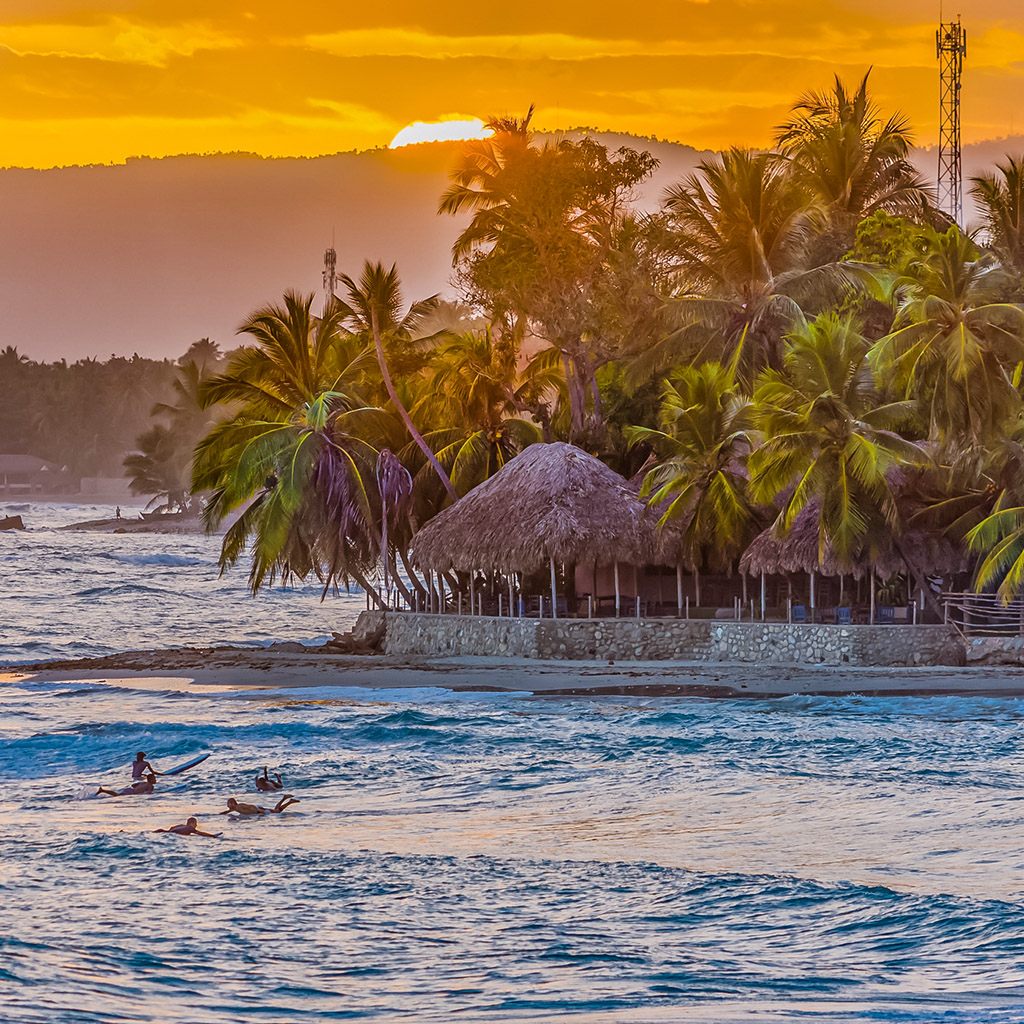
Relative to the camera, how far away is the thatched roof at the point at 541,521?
23.8 m

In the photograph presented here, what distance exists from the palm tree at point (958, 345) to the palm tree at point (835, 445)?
1.63 ft

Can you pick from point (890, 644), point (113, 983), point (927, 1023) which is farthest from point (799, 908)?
point (890, 644)

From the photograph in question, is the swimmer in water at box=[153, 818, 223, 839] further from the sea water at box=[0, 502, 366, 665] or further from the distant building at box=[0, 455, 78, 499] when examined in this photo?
the distant building at box=[0, 455, 78, 499]

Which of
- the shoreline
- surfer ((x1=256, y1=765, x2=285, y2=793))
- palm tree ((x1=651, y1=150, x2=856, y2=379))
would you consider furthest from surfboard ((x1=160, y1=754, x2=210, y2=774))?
palm tree ((x1=651, y1=150, x2=856, y2=379))

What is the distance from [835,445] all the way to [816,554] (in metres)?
1.69

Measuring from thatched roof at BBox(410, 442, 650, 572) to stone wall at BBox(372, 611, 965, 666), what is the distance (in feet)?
3.51

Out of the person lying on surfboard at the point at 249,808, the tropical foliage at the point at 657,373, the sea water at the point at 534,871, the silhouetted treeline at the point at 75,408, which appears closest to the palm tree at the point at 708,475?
the tropical foliage at the point at 657,373

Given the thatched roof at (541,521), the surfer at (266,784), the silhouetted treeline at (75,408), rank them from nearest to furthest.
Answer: the surfer at (266,784) < the thatched roof at (541,521) < the silhouetted treeline at (75,408)

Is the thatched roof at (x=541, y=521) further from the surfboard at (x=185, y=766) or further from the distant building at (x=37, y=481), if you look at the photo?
the distant building at (x=37, y=481)

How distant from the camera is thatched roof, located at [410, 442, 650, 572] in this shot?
939 inches

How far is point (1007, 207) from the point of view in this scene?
91.2 feet

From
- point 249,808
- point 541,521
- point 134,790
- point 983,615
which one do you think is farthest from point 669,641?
point 249,808

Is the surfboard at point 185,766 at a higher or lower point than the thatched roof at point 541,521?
lower

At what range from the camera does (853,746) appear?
1731cm
